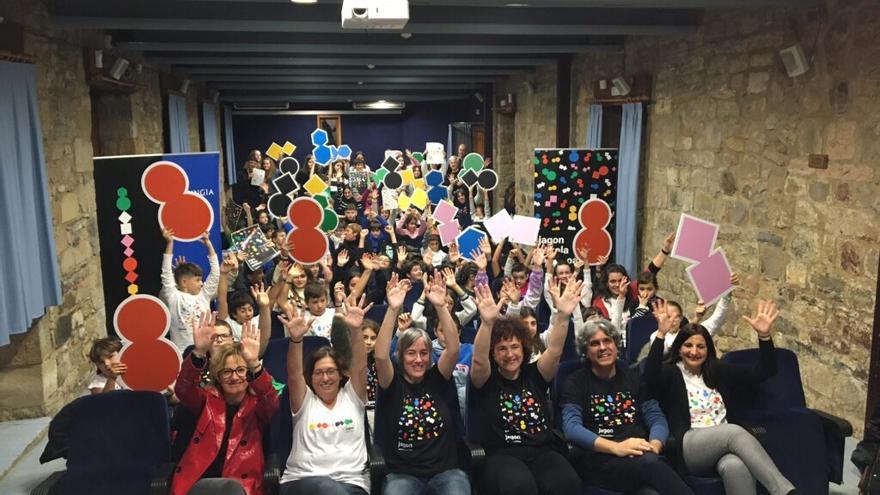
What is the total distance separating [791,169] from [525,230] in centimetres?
207

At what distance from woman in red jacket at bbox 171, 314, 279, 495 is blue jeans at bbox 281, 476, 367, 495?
0.47ft

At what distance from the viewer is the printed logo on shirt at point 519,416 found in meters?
3.46

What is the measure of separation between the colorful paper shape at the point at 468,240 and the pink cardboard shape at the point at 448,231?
15.2 inches

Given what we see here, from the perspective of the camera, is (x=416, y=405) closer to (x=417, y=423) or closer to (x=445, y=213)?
(x=417, y=423)

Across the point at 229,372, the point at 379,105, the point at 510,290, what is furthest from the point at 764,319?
the point at 379,105

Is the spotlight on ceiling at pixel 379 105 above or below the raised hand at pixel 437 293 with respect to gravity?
above

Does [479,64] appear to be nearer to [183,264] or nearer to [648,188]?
[648,188]

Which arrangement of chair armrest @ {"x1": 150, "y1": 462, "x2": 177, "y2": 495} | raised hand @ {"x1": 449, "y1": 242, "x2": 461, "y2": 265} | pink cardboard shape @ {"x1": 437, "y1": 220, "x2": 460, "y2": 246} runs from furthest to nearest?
pink cardboard shape @ {"x1": 437, "y1": 220, "x2": 460, "y2": 246}, raised hand @ {"x1": 449, "y1": 242, "x2": 461, "y2": 265}, chair armrest @ {"x1": 150, "y1": 462, "x2": 177, "y2": 495}

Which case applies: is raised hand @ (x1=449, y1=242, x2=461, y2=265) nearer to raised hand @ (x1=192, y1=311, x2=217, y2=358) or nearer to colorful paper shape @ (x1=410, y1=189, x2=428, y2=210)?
colorful paper shape @ (x1=410, y1=189, x2=428, y2=210)

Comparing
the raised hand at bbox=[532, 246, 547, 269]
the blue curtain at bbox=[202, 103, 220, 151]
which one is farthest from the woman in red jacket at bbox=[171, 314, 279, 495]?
the blue curtain at bbox=[202, 103, 220, 151]

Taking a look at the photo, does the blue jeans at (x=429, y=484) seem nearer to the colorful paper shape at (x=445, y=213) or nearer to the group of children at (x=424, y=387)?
the group of children at (x=424, y=387)

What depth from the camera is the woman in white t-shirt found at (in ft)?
10.7

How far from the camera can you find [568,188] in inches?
286

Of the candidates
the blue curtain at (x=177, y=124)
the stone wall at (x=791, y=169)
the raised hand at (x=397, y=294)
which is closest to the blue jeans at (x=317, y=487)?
the raised hand at (x=397, y=294)
